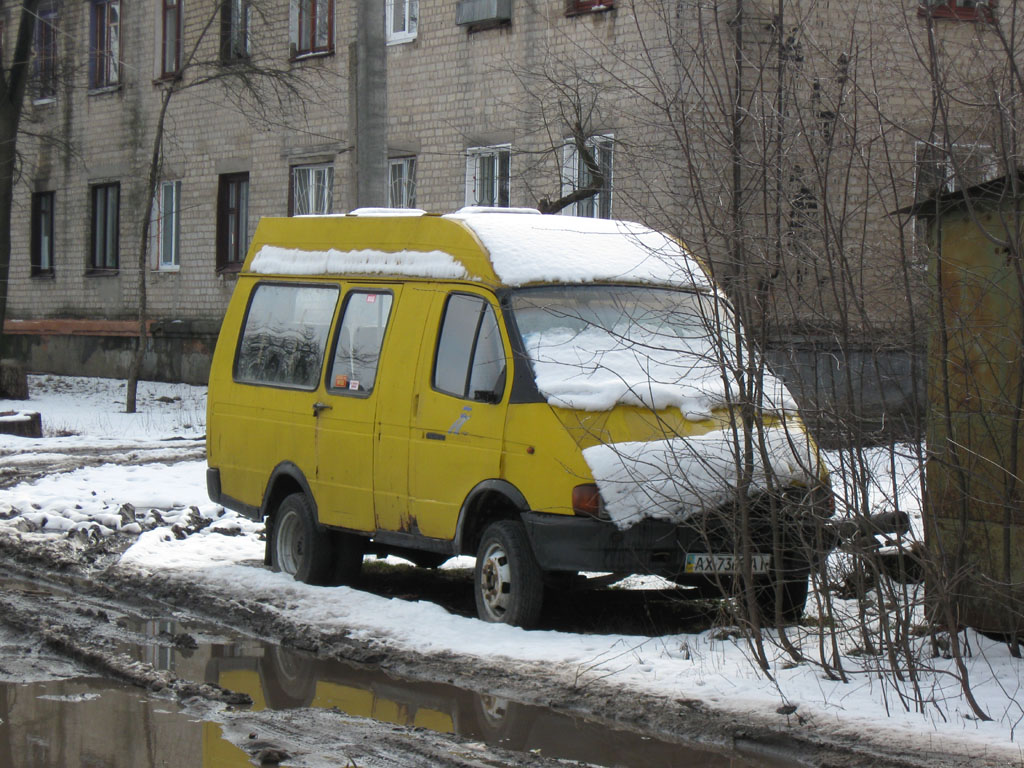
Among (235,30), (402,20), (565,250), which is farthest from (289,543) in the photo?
(235,30)

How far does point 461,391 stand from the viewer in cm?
802

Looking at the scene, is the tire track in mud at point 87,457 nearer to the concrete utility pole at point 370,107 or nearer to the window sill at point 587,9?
the concrete utility pole at point 370,107

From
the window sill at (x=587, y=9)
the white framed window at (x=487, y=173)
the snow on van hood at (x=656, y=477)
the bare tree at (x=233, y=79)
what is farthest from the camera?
the bare tree at (x=233, y=79)

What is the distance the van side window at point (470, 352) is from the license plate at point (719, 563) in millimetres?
1306

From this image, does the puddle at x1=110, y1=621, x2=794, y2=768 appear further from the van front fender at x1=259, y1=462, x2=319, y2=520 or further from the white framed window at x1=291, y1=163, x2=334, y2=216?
the white framed window at x1=291, y1=163, x2=334, y2=216

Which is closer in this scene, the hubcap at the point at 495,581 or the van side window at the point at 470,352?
the hubcap at the point at 495,581

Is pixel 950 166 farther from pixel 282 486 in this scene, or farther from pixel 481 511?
pixel 282 486

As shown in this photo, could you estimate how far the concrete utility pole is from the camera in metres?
13.9

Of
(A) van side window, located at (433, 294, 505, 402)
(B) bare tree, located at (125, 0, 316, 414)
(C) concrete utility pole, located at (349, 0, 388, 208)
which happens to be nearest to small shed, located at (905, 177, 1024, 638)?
(A) van side window, located at (433, 294, 505, 402)

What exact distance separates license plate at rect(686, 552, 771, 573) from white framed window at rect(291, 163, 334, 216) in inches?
709

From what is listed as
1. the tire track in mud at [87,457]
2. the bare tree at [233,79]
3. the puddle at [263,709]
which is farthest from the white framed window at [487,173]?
the puddle at [263,709]

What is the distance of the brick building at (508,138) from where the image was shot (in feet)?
20.0

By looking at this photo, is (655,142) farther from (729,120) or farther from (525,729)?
(525,729)

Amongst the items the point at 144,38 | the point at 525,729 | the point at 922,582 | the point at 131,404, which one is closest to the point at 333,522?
the point at 525,729
